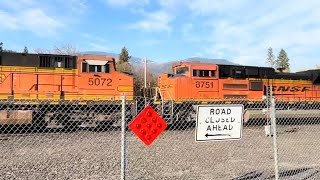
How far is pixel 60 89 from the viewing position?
18.1 m

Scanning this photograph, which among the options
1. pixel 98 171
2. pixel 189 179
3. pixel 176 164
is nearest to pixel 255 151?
pixel 176 164

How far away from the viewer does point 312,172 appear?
25.7ft

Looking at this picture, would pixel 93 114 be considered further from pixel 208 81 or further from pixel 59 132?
pixel 208 81

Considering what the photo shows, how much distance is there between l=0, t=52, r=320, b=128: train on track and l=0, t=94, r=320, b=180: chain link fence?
0.21ft

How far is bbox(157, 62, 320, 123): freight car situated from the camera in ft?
65.2

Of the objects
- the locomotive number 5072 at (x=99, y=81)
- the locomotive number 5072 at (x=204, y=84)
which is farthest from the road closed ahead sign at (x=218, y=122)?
the locomotive number 5072 at (x=204, y=84)

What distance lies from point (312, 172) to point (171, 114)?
11.2 m

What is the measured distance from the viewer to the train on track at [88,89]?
17.0 metres

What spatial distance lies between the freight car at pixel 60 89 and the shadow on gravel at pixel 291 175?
938cm

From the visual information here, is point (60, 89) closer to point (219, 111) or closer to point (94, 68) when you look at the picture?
point (94, 68)

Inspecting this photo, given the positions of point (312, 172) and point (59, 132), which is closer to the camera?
point (312, 172)

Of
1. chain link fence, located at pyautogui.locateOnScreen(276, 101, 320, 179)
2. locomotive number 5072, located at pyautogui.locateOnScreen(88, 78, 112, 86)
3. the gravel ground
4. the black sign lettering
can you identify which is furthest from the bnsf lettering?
the black sign lettering

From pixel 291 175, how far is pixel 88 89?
12308 millimetres

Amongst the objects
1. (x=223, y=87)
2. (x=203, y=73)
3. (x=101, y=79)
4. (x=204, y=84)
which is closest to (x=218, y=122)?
(x=101, y=79)
